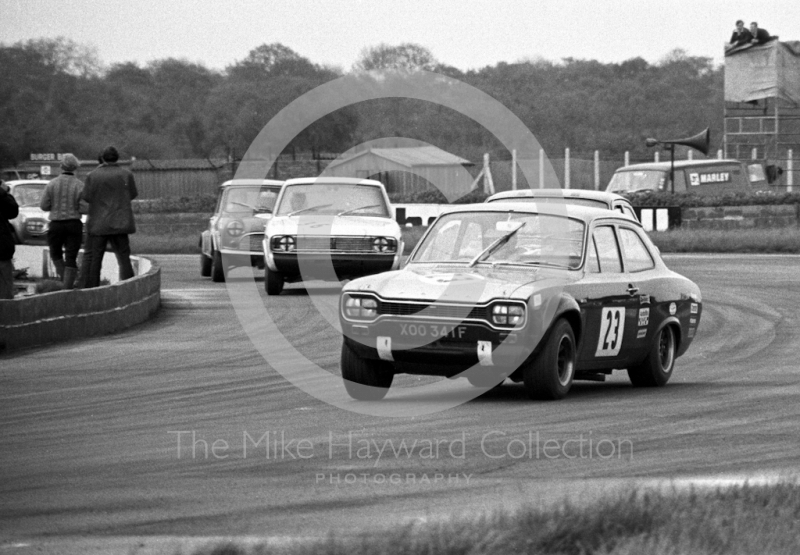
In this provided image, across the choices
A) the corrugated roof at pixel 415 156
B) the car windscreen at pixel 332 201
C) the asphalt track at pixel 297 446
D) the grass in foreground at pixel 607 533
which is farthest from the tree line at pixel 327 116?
the grass in foreground at pixel 607 533

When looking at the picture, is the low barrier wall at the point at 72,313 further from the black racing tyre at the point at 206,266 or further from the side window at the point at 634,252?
the black racing tyre at the point at 206,266

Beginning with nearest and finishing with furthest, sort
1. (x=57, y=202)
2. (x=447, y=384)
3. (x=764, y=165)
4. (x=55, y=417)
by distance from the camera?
(x=55, y=417) → (x=447, y=384) → (x=57, y=202) → (x=764, y=165)

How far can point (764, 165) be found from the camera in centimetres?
3953

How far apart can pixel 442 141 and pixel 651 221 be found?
157ft

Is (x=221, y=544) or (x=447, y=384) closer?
(x=221, y=544)

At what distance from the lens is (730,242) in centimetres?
2964

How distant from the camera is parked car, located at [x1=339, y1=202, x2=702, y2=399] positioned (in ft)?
24.9

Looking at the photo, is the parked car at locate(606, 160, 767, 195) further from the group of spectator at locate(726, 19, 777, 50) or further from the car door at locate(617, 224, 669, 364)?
the car door at locate(617, 224, 669, 364)

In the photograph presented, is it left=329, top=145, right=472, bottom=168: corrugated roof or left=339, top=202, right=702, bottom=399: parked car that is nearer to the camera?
left=339, top=202, right=702, bottom=399: parked car

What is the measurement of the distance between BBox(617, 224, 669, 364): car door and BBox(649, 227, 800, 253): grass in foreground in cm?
2033

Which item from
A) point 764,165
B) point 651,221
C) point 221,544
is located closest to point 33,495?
point 221,544

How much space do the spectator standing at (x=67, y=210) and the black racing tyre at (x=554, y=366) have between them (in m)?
9.49

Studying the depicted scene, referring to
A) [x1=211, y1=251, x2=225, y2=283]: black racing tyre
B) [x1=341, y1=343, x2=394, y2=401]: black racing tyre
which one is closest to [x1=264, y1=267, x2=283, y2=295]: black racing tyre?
[x1=211, y1=251, x2=225, y2=283]: black racing tyre

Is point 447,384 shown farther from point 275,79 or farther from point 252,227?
point 275,79
